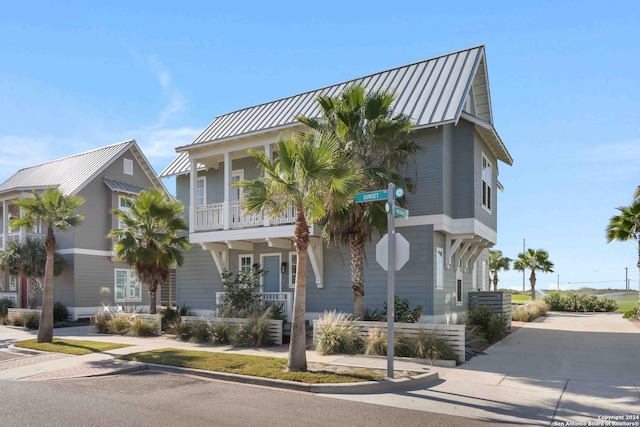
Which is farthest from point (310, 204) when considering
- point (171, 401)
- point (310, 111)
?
point (310, 111)

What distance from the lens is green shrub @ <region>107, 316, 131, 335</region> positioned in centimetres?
1846

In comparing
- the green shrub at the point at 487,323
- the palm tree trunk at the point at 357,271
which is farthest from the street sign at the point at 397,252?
the green shrub at the point at 487,323

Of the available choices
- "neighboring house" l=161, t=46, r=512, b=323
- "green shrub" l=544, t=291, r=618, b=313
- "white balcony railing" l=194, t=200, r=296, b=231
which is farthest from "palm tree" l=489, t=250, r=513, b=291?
"white balcony railing" l=194, t=200, r=296, b=231

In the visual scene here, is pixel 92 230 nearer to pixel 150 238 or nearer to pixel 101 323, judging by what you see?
pixel 101 323

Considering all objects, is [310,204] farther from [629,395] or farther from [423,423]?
[629,395]

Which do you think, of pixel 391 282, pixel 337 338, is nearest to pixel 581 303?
pixel 337 338

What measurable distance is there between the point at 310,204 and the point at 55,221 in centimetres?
999

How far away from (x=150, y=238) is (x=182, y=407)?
1164cm

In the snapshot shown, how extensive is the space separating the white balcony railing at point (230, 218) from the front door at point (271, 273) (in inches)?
83.1

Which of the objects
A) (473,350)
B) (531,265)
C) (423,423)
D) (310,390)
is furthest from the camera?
(531,265)

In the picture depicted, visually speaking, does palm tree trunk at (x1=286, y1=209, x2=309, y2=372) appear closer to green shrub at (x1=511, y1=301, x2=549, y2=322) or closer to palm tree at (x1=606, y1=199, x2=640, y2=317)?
green shrub at (x1=511, y1=301, x2=549, y2=322)

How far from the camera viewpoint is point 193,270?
69.3ft

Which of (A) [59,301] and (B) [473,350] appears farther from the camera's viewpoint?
(A) [59,301]

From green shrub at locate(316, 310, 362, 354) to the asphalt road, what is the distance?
139 inches
